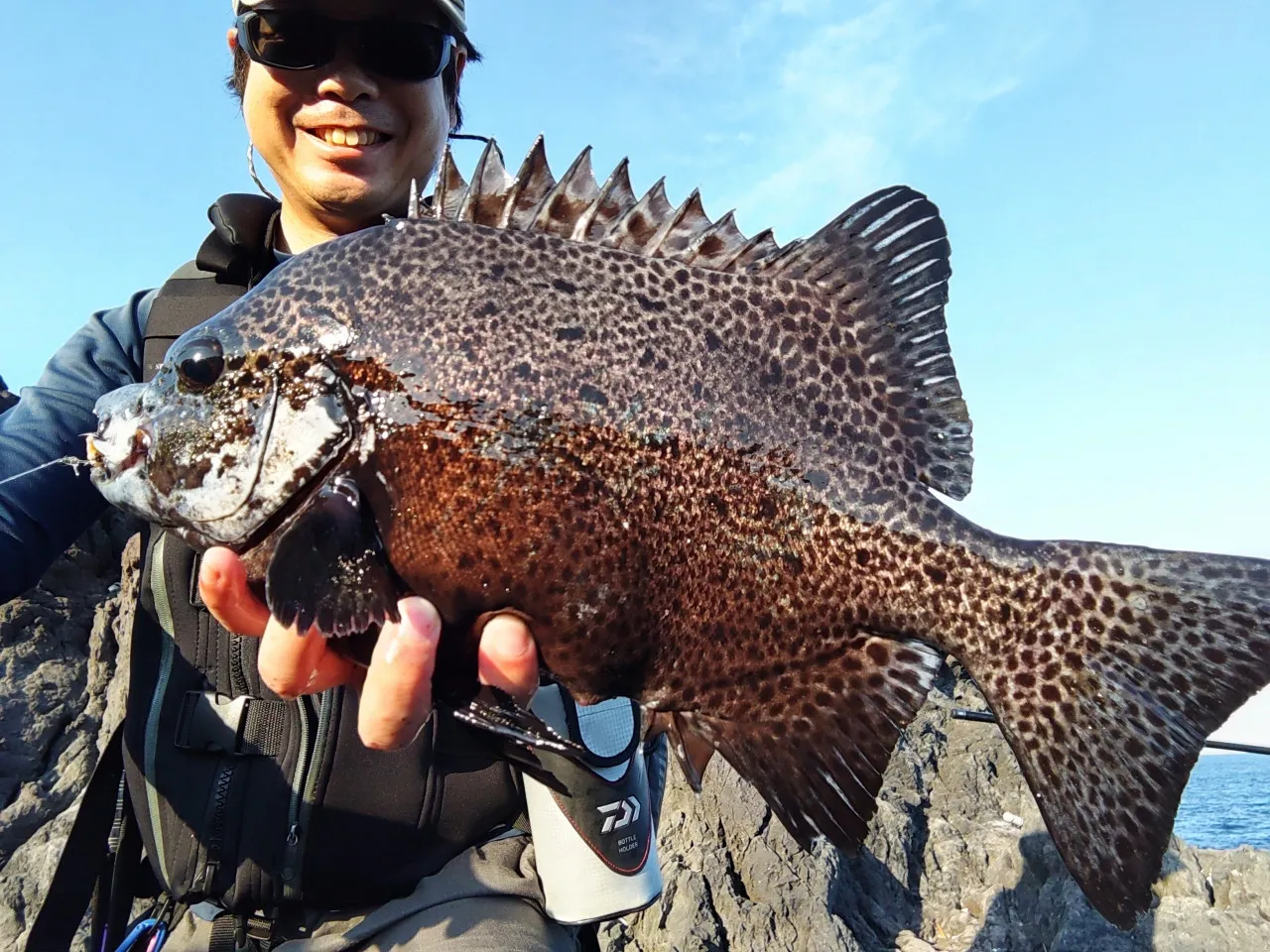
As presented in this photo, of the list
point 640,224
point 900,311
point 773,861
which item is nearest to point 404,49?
point 640,224

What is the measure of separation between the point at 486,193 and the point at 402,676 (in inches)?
54.3

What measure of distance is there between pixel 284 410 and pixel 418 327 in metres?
0.40

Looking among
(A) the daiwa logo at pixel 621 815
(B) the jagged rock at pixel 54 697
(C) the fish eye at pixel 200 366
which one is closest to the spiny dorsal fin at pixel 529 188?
(C) the fish eye at pixel 200 366

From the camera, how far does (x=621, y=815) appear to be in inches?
120

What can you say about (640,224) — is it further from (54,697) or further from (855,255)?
(54,697)

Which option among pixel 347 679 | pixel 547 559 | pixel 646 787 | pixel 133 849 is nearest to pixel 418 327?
pixel 547 559

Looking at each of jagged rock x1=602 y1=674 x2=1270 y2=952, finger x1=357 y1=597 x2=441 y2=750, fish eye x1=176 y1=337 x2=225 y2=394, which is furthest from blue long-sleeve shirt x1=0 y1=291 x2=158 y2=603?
jagged rock x1=602 y1=674 x2=1270 y2=952

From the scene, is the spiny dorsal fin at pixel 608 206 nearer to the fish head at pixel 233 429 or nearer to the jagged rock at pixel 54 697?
the fish head at pixel 233 429

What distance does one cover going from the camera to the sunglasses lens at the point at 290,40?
10.1 ft

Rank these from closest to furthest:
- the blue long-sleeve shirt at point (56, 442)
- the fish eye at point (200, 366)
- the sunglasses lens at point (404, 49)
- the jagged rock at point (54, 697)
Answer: the fish eye at point (200, 366) → the blue long-sleeve shirt at point (56, 442) → the sunglasses lens at point (404, 49) → the jagged rock at point (54, 697)

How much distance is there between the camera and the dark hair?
11.8 ft

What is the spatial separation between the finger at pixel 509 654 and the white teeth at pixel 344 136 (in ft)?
8.07

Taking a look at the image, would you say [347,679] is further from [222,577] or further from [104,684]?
[104,684]

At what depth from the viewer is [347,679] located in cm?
230
